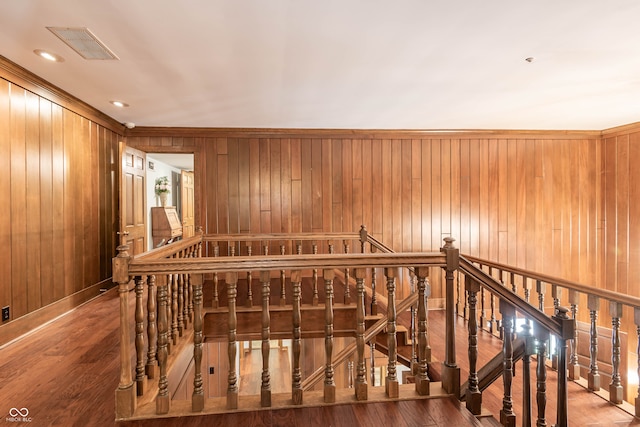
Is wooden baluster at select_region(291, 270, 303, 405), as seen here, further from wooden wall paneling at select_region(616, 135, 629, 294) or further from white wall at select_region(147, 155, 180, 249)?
white wall at select_region(147, 155, 180, 249)

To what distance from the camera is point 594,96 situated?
381cm

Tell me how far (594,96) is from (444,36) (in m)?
2.56

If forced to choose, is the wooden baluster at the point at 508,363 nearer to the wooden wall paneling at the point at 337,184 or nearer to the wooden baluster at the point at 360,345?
the wooden baluster at the point at 360,345

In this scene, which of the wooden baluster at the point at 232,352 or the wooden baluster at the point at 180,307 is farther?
the wooden baluster at the point at 180,307

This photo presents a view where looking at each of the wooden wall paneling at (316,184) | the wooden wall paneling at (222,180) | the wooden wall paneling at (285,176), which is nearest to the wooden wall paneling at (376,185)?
the wooden wall paneling at (316,184)

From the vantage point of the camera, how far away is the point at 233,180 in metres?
5.22

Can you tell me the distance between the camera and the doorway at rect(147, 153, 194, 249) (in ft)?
23.9

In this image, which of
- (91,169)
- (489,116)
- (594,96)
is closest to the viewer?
(594,96)

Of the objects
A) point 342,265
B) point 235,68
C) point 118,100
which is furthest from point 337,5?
point 118,100

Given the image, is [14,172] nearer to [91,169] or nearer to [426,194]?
[91,169]

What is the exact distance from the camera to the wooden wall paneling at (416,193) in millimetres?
5469

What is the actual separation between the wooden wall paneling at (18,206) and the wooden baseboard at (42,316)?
0.28 feet
